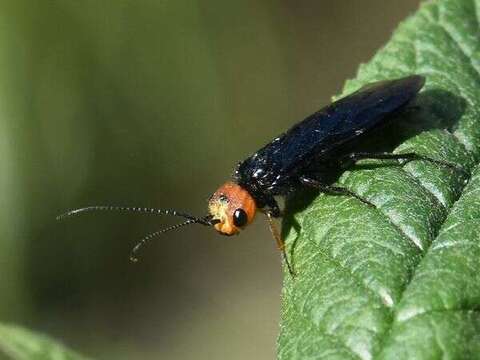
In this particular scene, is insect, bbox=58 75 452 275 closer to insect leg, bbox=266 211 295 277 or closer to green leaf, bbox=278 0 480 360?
insect leg, bbox=266 211 295 277

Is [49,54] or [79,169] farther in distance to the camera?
[79,169]

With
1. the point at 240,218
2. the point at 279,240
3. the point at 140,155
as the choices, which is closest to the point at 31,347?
the point at 279,240

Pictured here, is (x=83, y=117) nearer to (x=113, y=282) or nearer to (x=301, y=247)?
(x=113, y=282)

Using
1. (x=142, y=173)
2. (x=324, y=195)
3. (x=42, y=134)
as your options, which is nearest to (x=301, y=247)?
(x=324, y=195)

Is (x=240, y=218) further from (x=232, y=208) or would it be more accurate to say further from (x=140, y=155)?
(x=140, y=155)

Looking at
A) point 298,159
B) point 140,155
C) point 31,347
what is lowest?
point 140,155

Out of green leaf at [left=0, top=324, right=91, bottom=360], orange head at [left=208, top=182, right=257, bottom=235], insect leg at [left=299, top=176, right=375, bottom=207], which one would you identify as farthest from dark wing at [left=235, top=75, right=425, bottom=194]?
green leaf at [left=0, top=324, right=91, bottom=360]
